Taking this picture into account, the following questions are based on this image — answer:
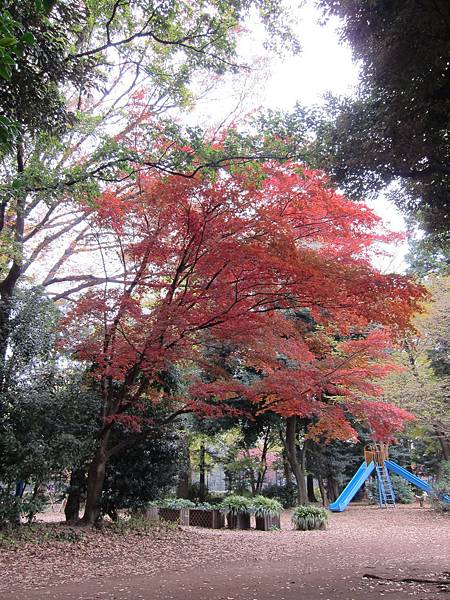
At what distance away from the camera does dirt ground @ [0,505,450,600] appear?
184 inches

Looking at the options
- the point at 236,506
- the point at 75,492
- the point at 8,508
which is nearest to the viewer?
the point at 8,508

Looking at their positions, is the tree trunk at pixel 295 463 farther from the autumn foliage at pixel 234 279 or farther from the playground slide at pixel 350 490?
the autumn foliage at pixel 234 279

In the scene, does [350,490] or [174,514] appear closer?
[174,514]

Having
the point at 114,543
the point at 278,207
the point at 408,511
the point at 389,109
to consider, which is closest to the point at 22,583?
the point at 114,543

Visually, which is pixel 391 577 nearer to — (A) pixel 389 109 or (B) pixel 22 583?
(B) pixel 22 583

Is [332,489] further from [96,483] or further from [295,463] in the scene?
[96,483]

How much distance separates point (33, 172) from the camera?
205 inches

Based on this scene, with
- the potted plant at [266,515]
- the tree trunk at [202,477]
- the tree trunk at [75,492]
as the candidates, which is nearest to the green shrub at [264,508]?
the potted plant at [266,515]

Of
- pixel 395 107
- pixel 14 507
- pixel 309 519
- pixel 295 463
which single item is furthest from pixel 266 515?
pixel 395 107

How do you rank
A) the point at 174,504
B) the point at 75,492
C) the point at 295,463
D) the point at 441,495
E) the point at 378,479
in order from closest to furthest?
the point at 75,492
the point at 174,504
the point at 441,495
the point at 295,463
the point at 378,479

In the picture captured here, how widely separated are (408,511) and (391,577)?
1181cm

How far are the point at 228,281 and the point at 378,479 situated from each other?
13.9 meters

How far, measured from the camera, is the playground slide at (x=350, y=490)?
16703mm

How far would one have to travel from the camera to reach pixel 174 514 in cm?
1180
